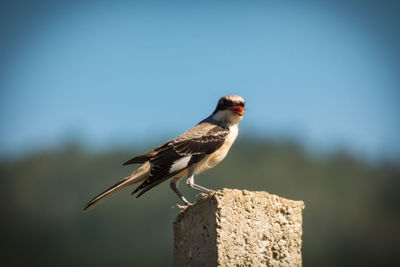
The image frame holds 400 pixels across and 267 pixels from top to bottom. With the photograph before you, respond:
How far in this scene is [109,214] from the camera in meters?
138

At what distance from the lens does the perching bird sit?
8.41 metres

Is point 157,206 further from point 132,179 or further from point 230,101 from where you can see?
point 132,179

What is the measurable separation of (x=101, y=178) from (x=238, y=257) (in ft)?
508

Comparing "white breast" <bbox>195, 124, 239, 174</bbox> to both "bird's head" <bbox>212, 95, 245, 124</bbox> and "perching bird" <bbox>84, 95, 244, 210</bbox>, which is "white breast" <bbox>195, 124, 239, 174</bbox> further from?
"bird's head" <bbox>212, 95, 245, 124</bbox>

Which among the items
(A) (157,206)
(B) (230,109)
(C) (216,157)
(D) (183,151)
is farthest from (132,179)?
(A) (157,206)

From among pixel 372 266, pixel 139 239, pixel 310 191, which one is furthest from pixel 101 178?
pixel 372 266

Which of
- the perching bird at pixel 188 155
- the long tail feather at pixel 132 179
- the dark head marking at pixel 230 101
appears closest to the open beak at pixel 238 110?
the perching bird at pixel 188 155

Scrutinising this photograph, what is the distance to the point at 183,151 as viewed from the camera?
28.9 feet

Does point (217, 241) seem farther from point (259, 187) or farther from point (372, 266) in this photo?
point (259, 187)

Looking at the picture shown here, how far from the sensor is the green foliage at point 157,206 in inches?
4906

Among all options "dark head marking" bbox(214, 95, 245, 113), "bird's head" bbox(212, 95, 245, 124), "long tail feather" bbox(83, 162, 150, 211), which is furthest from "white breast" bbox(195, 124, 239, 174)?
"long tail feather" bbox(83, 162, 150, 211)

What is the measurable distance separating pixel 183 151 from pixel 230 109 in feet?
3.71

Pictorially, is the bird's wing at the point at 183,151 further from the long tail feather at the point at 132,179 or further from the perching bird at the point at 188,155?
the long tail feather at the point at 132,179

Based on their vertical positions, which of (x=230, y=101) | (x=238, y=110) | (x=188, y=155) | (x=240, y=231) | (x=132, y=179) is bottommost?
(x=240, y=231)
